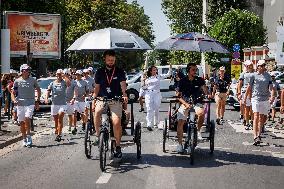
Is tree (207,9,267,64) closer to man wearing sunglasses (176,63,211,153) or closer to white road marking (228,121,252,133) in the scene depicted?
white road marking (228,121,252,133)

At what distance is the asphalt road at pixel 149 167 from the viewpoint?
790 cm

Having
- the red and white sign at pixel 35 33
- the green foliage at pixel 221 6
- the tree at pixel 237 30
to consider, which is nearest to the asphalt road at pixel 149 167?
the red and white sign at pixel 35 33

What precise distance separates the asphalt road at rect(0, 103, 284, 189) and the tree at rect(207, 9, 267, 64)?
31316 mm

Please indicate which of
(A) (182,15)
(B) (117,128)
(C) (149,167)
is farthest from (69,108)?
(A) (182,15)

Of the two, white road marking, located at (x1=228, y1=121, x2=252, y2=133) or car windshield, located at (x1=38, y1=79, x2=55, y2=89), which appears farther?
car windshield, located at (x1=38, y1=79, x2=55, y2=89)

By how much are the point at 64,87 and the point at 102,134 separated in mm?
5090

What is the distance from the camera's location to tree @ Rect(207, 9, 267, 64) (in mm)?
43750

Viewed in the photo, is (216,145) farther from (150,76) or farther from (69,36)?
(69,36)

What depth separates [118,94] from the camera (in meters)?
9.69

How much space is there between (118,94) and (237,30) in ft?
118

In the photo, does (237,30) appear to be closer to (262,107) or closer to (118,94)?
(262,107)

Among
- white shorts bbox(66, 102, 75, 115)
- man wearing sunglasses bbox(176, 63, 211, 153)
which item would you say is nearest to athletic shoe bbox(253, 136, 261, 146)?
man wearing sunglasses bbox(176, 63, 211, 153)

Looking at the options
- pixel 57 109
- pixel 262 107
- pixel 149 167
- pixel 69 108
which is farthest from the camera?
pixel 69 108

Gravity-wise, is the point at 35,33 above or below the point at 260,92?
above
